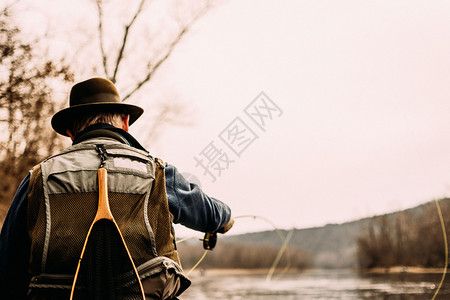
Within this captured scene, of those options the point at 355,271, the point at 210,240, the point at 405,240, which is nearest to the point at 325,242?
the point at 355,271

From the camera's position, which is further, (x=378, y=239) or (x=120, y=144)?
(x=378, y=239)

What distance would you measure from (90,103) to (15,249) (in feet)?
1.97

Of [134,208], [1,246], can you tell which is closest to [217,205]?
[134,208]

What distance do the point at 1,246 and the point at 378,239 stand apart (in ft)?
98.0

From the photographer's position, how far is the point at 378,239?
29.6 meters

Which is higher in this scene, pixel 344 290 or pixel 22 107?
pixel 22 107

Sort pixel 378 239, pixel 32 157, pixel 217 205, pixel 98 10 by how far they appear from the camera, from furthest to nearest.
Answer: pixel 378 239
pixel 98 10
pixel 32 157
pixel 217 205

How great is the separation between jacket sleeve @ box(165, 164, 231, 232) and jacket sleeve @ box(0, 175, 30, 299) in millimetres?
490

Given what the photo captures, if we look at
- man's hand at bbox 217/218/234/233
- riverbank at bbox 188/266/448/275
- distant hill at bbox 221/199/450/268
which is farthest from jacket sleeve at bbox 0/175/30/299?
distant hill at bbox 221/199/450/268

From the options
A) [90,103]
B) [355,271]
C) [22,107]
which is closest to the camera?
[90,103]

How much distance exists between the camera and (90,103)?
1994 mm

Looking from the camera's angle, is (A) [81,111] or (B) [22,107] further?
(B) [22,107]

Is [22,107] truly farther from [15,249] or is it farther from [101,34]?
[15,249]

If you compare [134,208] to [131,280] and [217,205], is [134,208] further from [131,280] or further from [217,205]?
[217,205]
